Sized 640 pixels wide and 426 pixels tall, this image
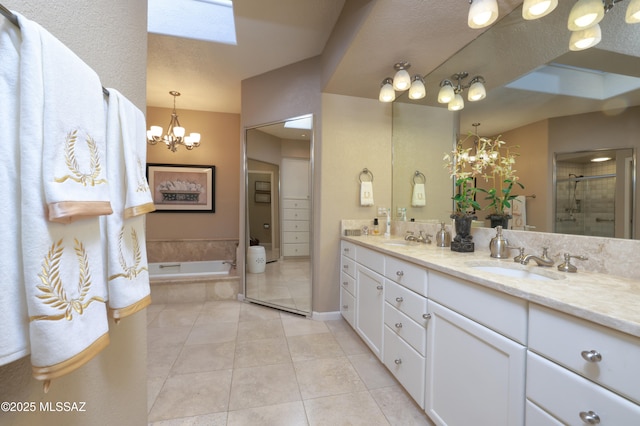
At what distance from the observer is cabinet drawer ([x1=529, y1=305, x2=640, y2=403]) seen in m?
0.59

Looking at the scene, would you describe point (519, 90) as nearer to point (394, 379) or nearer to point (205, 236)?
point (394, 379)

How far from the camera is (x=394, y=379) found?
165 cm

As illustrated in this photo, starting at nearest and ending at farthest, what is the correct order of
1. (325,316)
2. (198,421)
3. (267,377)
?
(198,421)
(267,377)
(325,316)

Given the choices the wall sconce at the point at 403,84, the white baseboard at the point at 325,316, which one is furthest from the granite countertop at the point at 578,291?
the white baseboard at the point at 325,316

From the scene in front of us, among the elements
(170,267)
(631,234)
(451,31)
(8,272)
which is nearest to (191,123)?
(170,267)

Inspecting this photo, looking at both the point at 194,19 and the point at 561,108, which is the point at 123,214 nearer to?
the point at 561,108

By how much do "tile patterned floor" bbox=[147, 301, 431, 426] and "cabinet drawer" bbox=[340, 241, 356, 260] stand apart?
2.31 feet

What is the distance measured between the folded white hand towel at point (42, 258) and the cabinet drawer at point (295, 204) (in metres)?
2.19

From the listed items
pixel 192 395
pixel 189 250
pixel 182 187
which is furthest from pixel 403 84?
pixel 189 250

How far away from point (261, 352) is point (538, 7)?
2645 mm

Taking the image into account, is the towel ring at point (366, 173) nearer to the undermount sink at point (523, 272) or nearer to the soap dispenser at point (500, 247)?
the soap dispenser at point (500, 247)

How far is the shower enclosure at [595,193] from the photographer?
104 centimetres

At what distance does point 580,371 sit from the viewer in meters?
0.67

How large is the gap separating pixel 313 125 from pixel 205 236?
256 centimetres
